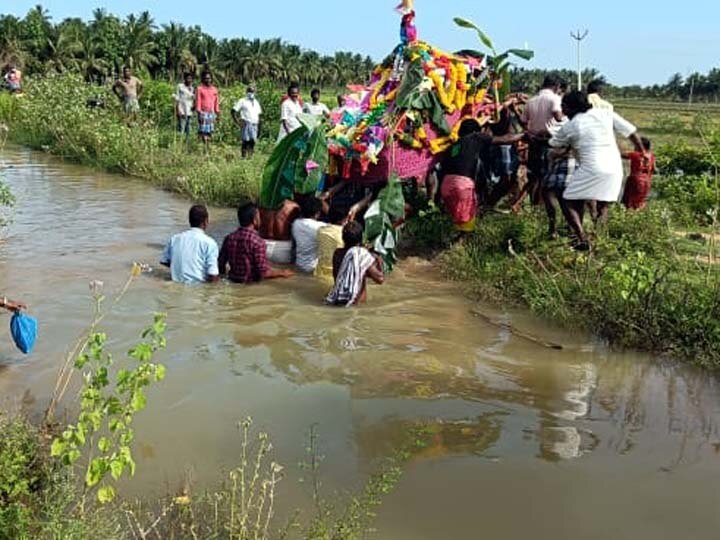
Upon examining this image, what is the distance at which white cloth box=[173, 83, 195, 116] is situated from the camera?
15.8m

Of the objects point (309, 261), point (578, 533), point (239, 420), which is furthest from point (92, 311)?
point (578, 533)

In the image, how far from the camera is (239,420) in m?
4.70

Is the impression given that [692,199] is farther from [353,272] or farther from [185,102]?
[185,102]

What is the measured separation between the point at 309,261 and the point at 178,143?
847cm

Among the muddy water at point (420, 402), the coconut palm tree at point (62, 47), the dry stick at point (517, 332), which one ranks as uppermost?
the coconut palm tree at point (62, 47)

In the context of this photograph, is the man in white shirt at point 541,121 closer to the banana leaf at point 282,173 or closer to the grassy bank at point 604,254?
the grassy bank at point 604,254

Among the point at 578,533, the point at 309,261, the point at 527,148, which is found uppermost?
the point at 527,148

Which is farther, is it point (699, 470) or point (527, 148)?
point (527, 148)

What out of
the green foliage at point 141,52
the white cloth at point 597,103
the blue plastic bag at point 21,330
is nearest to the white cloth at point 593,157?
the white cloth at point 597,103

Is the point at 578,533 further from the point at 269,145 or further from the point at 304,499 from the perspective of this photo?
the point at 269,145

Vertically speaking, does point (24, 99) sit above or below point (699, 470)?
above

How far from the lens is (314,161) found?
26.5 ft

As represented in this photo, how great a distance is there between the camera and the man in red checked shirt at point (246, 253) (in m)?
7.54

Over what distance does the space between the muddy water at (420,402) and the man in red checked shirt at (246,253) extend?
0.18m
